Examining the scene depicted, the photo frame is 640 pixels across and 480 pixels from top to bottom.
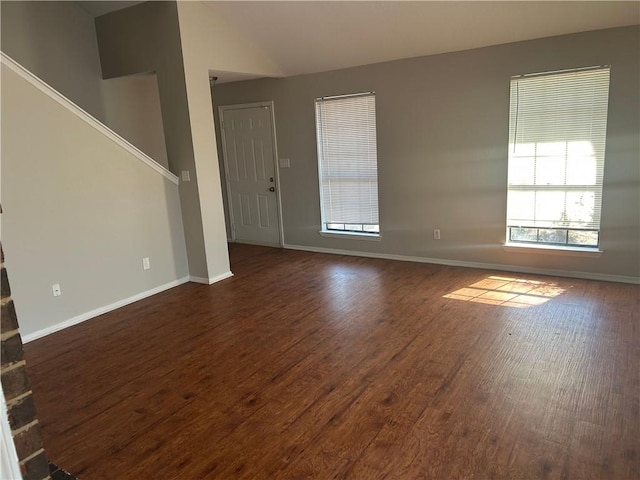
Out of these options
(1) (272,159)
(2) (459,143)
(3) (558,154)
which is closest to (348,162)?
(1) (272,159)

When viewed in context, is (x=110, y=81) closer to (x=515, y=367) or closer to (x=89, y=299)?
(x=89, y=299)

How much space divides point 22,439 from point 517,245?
4.58m

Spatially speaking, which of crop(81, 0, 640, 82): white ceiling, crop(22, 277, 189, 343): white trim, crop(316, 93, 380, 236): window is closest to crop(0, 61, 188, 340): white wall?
crop(22, 277, 189, 343): white trim

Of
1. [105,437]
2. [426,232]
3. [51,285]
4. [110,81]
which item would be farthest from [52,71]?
Answer: [426,232]

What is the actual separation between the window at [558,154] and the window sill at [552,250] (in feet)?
0.22

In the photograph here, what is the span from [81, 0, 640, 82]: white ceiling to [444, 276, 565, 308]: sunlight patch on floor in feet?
7.63

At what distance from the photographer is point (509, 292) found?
421cm

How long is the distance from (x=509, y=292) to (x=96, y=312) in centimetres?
381

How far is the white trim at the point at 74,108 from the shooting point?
3.38 metres

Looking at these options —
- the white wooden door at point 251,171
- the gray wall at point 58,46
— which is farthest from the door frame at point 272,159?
the gray wall at point 58,46

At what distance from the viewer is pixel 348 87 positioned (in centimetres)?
538

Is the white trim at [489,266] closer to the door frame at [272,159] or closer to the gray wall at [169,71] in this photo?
the door frame at [272,159]

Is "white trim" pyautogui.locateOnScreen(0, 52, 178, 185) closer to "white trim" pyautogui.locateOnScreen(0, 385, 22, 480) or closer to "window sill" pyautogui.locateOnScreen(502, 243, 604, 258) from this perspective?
"white trim" pyautogui.locateOnScreen(0, 385, 22, 480)

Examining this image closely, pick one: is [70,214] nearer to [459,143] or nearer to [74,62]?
[74,62]
